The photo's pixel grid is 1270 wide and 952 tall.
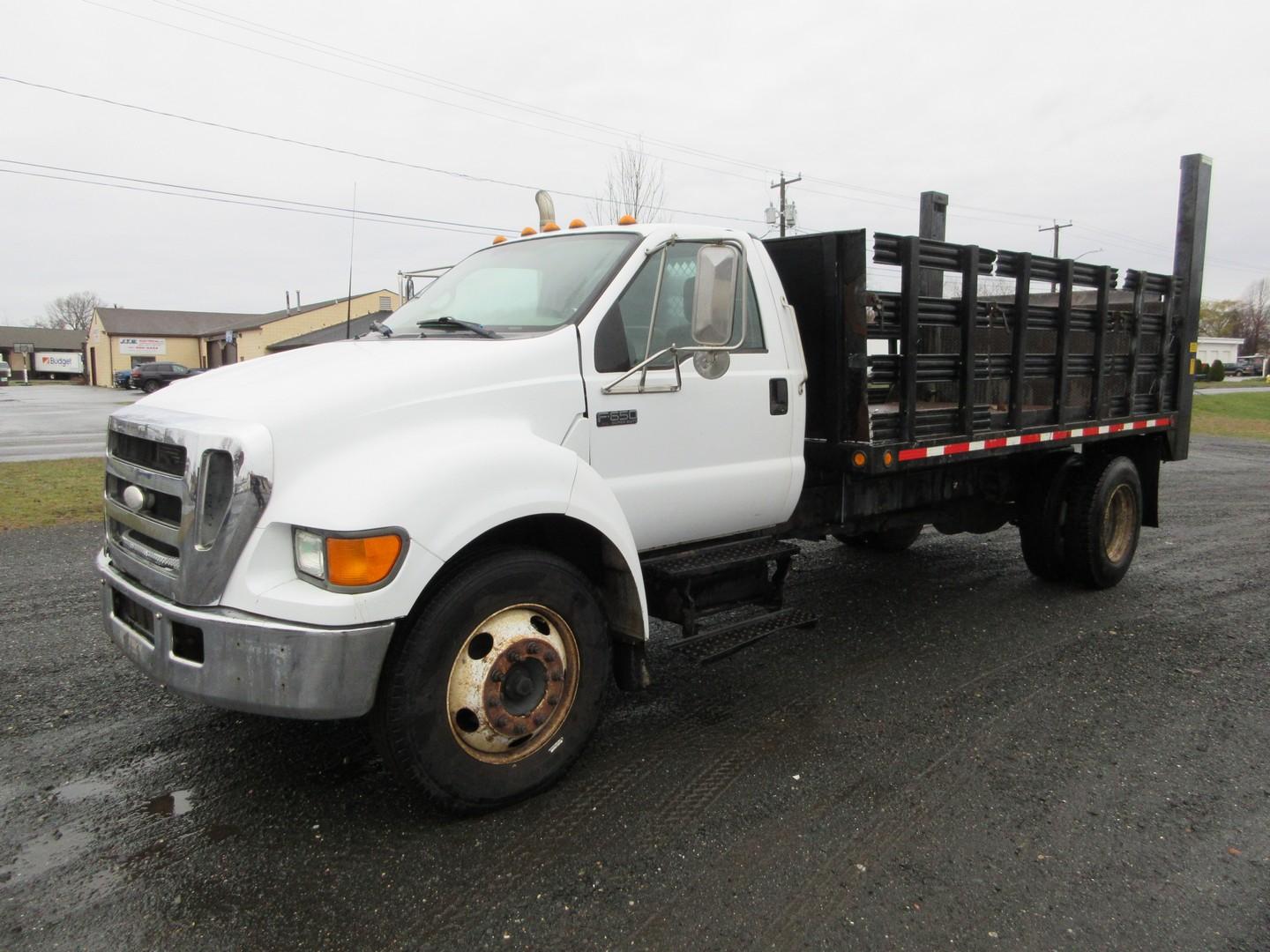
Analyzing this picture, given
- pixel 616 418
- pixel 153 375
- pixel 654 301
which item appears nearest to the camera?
pixel 616 418

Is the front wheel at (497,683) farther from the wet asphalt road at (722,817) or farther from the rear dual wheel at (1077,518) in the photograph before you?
the rear dual wheel at (1077,518)

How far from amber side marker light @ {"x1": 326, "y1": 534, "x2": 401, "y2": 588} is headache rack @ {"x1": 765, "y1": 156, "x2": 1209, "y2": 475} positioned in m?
2.68

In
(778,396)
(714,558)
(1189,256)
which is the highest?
(1189,256)

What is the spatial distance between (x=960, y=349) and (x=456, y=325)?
9.92 ft

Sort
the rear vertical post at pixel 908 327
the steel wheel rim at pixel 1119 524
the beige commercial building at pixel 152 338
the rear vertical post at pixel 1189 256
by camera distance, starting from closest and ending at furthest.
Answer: the rear vertical post at pixel 908 327, the steel wheel rim at pixel 1119 524, the rear vertical post at pixel 1189 256, the beige commercial building at pixel 152 338

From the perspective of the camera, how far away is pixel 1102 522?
653cm

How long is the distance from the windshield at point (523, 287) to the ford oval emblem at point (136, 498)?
1.31m

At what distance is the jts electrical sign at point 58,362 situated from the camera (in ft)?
266

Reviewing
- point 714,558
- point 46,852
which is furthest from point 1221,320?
point 46,852

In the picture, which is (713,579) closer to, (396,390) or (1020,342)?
(396,390)

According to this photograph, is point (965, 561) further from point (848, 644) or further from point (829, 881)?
point (829, 881)

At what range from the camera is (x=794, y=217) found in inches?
1375

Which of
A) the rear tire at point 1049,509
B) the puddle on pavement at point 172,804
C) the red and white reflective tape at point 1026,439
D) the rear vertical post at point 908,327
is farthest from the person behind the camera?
the rear tire at point 1049,509

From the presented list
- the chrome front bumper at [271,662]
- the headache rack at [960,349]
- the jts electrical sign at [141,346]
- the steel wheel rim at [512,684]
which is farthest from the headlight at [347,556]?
the jts electrical sign at [141,346]
